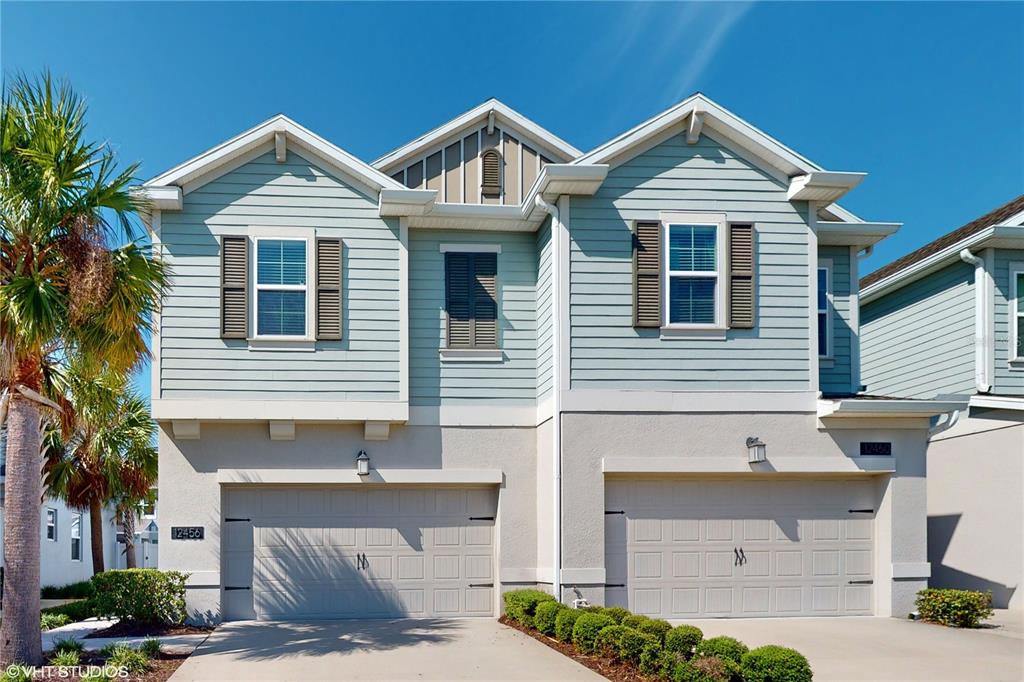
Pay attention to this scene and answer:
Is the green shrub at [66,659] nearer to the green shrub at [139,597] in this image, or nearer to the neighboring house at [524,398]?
the green shrub at [139,597]

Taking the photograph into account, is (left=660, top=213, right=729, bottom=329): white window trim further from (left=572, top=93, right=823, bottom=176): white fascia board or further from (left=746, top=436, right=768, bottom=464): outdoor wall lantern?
(left=746, top=436, right=768, bottom=464): outdoor wall lantern

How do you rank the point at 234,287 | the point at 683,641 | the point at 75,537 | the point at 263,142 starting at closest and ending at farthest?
the point at 683,641 < the point at 234,287 < the point at 263,142 < the point at 75,537

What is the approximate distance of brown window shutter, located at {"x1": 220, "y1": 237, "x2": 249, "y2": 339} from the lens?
14016 millimetres

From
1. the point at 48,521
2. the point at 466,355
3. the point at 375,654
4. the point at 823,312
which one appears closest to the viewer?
the point at 375,654

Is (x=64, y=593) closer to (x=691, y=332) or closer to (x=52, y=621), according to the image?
(x=52, y=621)

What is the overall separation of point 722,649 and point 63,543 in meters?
23.9

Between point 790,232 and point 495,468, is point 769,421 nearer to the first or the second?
point 790,232

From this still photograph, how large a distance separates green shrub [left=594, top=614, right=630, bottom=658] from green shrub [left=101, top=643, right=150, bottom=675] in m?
4.63

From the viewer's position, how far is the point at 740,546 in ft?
45.3

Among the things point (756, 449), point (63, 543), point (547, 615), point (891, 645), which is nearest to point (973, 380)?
point (756, 449)

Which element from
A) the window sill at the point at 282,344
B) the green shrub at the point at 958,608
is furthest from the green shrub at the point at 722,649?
the window sill at the point at 282,344

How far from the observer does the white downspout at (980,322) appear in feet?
53.6

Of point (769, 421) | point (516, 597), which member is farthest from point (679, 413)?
point (516, 597)

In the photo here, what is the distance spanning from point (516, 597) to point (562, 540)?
3.60 ft
